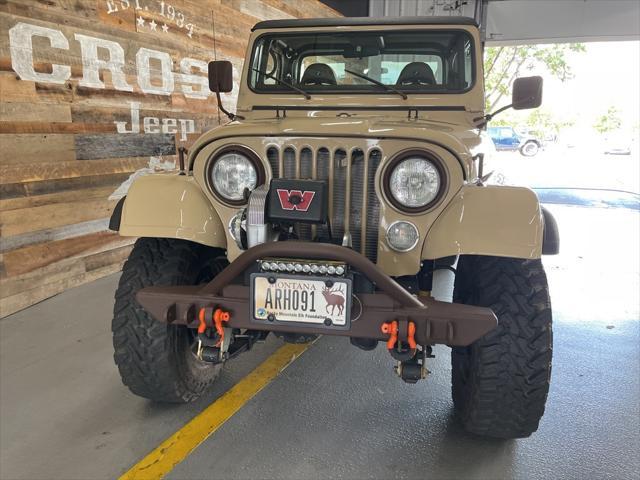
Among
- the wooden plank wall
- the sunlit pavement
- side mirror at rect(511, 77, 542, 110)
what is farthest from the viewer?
the sunlit pavement

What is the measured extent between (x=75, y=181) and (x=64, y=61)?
835 mm

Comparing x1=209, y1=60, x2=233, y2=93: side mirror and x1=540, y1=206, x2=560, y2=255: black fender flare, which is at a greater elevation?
x1=209, y1=60, x2=233, y2=93: side mirror

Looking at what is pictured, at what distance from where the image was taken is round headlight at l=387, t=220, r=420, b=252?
170 cm

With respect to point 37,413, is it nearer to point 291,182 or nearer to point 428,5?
point 291,182

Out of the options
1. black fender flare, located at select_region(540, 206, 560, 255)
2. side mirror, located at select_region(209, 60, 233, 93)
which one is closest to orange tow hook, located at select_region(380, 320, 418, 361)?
black fender flare, located at select_region(540, 206, 560, 255)

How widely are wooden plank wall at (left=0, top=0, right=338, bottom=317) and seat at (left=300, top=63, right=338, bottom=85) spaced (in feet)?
5.94

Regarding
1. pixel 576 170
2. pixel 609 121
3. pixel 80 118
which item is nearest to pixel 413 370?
pixel 80 118

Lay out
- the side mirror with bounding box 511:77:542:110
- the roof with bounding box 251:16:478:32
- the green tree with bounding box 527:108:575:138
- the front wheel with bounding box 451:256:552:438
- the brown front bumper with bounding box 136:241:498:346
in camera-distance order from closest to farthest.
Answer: the brown front bumper with bounding box 136:241:498:346 → the front wheel with bounding box 451:256:552:438 → the side mirror with bounding box 511:77:542:110 → the roof with bounding box 251:16:478:32 → the green tree with bounding box 527:108:575:138

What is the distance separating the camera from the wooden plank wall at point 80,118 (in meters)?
3.14

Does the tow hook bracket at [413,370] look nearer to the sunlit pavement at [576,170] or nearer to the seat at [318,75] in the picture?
the seat at [318,75]

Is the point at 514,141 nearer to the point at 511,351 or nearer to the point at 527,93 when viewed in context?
the point at 527,93

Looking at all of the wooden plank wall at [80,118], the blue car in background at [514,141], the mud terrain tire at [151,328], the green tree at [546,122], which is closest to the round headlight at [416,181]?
the mud terrain tire at [151,328]

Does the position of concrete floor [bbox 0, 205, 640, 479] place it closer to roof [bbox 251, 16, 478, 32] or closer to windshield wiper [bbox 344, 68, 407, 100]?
windshield wiper [bbox 344, 68, 407, 100]

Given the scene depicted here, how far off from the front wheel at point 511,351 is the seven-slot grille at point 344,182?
0.47m
